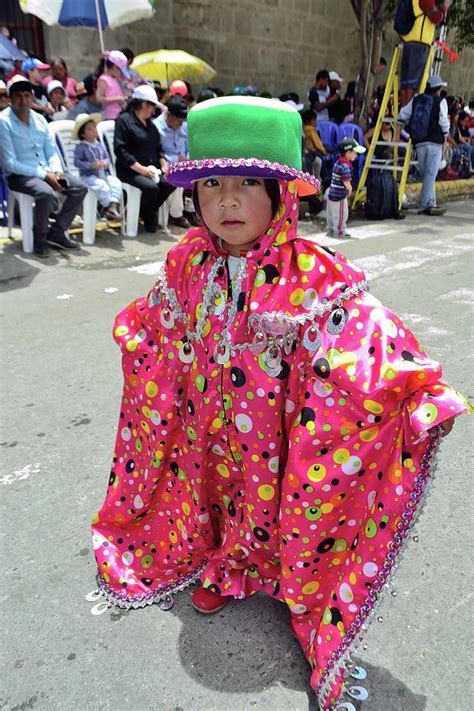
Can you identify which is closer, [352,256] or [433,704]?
[433,704]

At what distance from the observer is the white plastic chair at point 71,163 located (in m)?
6.99

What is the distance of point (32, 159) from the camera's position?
20.7 feet

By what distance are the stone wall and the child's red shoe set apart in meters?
10.6

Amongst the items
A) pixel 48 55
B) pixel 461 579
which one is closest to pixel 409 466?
pixel 461 579

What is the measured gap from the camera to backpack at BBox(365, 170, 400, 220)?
9633mm

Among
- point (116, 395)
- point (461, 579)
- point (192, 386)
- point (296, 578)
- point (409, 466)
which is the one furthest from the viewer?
point (116, 395)

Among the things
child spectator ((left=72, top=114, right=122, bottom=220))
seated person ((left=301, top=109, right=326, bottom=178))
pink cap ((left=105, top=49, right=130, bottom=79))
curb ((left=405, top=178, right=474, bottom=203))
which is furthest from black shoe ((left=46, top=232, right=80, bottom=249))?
curb ((left=405, top=178, right=474, bottom=203))

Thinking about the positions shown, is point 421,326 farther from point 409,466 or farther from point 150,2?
point 150,2

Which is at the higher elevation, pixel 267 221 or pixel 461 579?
pixel 267 221

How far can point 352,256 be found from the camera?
716cm

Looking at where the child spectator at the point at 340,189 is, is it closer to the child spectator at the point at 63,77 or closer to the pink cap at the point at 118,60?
the pink cap at the point at 118,60

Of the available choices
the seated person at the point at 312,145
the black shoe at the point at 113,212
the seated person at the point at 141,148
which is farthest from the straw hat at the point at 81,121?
the seated person at the point at 312,145

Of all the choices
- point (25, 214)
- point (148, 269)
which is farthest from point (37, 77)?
point (148, 269)

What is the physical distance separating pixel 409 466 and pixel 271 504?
15.7 inches
